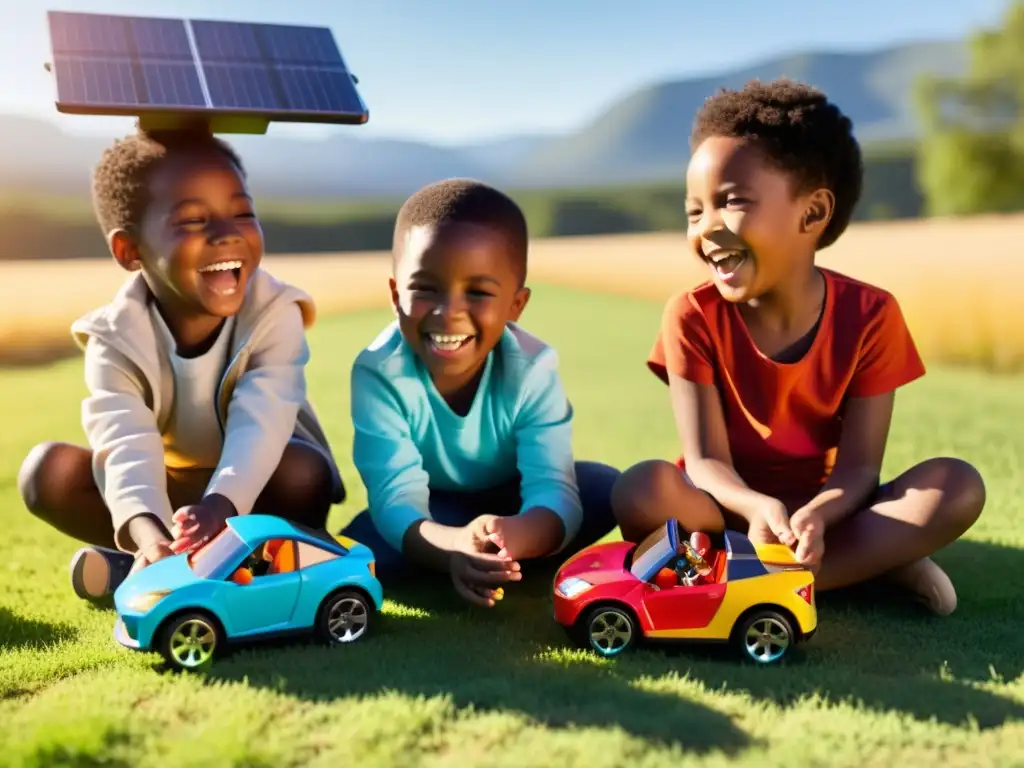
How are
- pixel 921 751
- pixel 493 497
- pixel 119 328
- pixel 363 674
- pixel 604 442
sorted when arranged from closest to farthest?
pixel 921 751, pixel 363 674, pixel 119 328, pixel 493 497, pixel 604 442

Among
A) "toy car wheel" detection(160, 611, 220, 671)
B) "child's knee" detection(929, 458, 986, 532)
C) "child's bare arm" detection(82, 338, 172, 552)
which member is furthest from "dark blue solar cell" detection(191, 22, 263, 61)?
"child's knee" detection(929, 458, 986, 532)

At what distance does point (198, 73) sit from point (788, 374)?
7.63 feet

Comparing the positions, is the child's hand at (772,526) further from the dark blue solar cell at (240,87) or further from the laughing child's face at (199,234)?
the dark blue solar cell at (240,87)

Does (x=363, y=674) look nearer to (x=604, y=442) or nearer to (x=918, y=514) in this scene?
(x=918, y=514)

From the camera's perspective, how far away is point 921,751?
8.80ft

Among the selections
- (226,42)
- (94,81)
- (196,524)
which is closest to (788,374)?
(196,524)

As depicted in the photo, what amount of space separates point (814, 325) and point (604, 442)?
10.5 ft

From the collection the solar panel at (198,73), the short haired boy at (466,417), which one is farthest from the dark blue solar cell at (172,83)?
the short haired boy at (466,417)

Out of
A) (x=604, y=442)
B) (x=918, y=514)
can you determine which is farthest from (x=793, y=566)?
(x=604, y=442)

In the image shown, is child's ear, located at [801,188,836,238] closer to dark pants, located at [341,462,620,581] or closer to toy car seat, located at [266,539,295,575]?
dark pants, located at [341,462,620,581]

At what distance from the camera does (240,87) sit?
13.1 ft

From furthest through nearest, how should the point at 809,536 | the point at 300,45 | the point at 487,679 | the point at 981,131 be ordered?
the point at 981,131 → the point at 300,45 → the point at 809,536 → the point at 487,679

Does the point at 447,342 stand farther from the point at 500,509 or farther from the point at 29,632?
the point at 29,632

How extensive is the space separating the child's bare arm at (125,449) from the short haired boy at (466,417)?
27.7 inches
